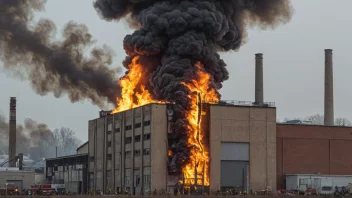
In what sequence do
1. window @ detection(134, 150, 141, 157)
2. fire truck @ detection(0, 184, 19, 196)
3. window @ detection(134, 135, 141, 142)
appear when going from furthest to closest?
fire truck @ detection(0, 184, 19, 196) < window @ detection(134, 135, 141, 142) < window @ detection(134, 150, 141, 157)

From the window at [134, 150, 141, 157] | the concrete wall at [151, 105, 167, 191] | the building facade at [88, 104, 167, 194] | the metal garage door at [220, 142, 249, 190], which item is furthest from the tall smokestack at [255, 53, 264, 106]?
the window at [134, 150, 141, 157]

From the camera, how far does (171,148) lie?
9081 cm

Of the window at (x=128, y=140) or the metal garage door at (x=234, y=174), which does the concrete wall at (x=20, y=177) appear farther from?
the metal garage door at (x=234, y=174)

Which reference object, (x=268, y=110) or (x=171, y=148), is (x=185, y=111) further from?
(x=268, y=110)

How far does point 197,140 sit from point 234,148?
5788 mm

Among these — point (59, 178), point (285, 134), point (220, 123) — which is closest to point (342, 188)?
point (285, 134)

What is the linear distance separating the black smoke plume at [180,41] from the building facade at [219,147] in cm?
270

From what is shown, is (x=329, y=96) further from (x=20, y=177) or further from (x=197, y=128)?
(x=20, y=177)

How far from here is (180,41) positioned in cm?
9069

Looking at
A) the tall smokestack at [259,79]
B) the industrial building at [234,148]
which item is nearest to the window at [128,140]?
the industrial building at [234,148]

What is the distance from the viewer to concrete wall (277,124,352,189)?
96.5 meters

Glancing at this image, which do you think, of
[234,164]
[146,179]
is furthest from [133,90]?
[234,164]

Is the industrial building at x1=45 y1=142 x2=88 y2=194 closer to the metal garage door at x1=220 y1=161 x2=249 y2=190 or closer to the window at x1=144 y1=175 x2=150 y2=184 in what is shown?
the window at x1=144 y1=175 x2=150 y2=184

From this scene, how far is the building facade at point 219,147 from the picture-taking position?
9025 centimetres
